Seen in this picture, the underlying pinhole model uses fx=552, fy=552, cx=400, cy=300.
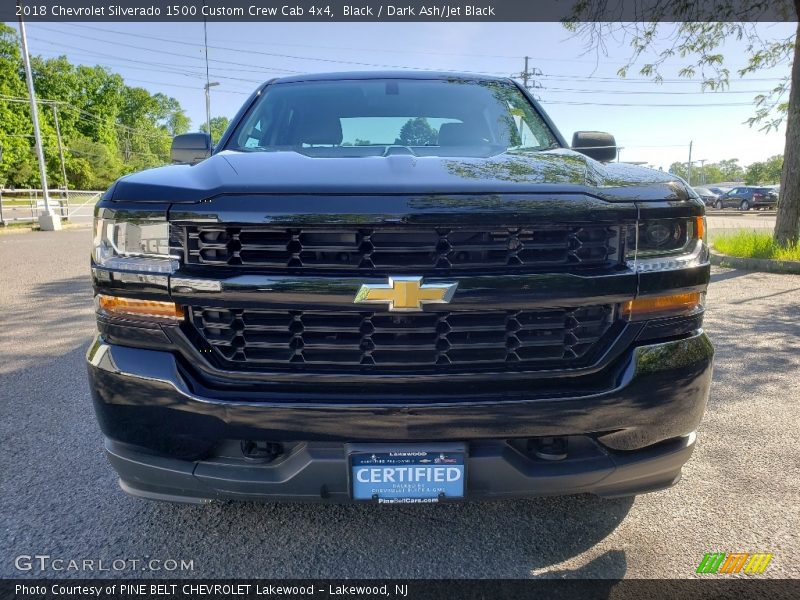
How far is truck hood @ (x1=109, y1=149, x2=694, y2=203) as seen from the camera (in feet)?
5.72

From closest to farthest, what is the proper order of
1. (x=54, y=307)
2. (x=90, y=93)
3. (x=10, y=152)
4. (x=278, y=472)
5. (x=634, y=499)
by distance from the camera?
(x=278, y=472), (x=634, y=499), (x=54, y=307), (x=10, y=152), (x=90, y=93)

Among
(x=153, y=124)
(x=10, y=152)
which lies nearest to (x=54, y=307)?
(x=10, y=152)

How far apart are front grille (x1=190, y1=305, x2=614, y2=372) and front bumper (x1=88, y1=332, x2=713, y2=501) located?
0.12m

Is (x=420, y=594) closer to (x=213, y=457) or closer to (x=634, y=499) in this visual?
(x=213, y=457)

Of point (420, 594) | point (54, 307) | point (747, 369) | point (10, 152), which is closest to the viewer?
point (420, 594)

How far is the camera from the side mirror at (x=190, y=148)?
9.48 ft

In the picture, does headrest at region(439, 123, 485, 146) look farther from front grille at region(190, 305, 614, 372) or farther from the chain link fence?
the chain link fence

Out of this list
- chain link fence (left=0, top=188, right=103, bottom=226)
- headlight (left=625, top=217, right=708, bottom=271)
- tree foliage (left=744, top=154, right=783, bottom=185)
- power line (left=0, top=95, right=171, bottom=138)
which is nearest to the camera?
headlight (left=625, top=217, right=708, bottom=271)

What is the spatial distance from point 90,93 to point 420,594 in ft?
283

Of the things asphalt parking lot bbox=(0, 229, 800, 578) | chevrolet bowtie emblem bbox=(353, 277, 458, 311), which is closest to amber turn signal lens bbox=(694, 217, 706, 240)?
chevrolet bowtie emblem bbox=(353, 277, 458, 311)

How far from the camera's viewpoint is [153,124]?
94312mm

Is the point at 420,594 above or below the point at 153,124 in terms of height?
below

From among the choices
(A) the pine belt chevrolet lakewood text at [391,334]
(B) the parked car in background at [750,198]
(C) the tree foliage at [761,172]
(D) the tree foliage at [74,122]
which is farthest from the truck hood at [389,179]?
(C) the tree foliage at [761,172]

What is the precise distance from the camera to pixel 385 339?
1.76 meters
